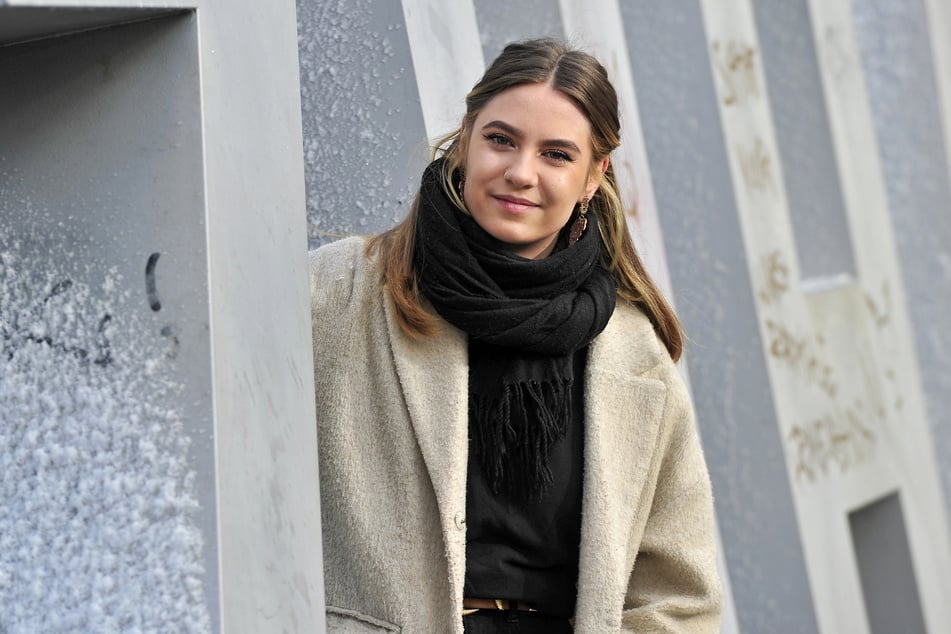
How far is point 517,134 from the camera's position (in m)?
2.07

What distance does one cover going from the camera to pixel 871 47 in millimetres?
5660

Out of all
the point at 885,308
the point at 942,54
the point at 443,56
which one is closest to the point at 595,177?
the point at 443,56

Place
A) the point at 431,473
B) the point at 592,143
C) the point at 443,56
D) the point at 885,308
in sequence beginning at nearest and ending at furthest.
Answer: the point at 431,473 → the point at 592,143 → the point at 443,56 → the point at 885,308

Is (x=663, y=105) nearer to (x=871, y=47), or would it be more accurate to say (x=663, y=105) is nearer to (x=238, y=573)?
(x=871, y=47)

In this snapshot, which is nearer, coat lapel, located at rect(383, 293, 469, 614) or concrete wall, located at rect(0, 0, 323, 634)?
concrete wall, located at rect(0, 0, 323, 634)

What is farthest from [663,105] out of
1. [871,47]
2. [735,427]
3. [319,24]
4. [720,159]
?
[871,47]

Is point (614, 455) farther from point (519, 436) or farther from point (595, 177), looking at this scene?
point (595, 177)

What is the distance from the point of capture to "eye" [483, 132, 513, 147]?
2.08 m

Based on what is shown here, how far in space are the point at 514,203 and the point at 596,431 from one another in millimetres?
393

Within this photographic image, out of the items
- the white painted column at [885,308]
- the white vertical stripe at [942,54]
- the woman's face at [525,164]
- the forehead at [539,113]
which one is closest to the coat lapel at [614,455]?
the woman's face at [525,164]

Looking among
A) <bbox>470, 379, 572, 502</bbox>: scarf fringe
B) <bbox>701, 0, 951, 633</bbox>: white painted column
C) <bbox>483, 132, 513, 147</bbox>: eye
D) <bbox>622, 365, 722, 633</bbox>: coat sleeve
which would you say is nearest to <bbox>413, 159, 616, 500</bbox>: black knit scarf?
<bbox>470, 379, 572, 502</bbox>: scarf fringe

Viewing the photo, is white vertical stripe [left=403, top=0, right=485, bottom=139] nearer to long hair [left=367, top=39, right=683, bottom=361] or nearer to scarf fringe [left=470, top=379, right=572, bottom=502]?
long hair [left=367, top=39, right=683, bottom=361]

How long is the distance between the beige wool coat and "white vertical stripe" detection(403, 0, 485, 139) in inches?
22.9

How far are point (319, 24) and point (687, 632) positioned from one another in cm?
134
